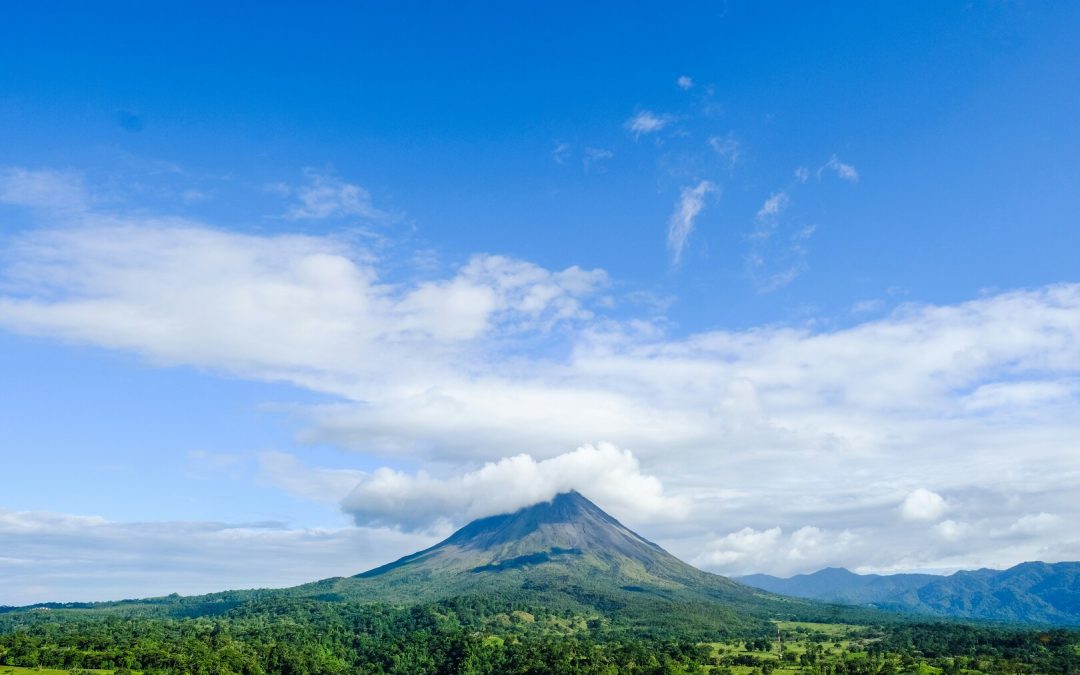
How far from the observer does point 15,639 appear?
170625 millimetres

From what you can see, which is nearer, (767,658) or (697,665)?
(697,665)

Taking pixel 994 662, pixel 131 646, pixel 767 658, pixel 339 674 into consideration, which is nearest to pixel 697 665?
pixel 767 658

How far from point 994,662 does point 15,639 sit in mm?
223694

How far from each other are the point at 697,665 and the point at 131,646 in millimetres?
132649

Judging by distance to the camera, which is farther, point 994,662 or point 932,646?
point 932,646

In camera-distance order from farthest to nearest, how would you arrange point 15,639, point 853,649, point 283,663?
point 853,649, point 283,663, point 15,639

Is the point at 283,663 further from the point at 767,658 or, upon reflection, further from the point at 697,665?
the point at 767,658

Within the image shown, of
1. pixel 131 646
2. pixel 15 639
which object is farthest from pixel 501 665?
pixel 15 639

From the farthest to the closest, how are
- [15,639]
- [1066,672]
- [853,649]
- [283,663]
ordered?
[853,649]
[283,663]
[15,639]
[1066,672]

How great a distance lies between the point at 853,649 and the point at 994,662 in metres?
36.2

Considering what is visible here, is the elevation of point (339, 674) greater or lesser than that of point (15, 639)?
lesser

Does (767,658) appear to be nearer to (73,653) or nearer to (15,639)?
(73,653)

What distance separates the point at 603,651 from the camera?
194 meters

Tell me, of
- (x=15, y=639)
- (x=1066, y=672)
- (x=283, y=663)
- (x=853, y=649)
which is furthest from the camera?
(x=853, y=649)
